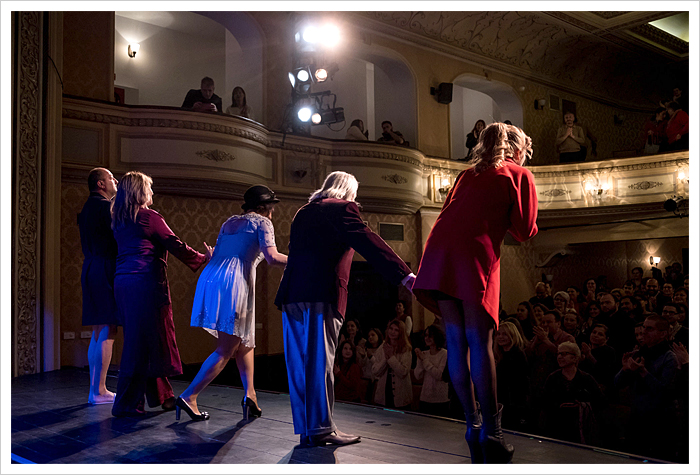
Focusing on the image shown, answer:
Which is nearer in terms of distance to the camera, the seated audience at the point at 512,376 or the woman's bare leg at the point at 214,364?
the woman's bare leg at the point at 214,364

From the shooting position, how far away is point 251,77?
9.83 m

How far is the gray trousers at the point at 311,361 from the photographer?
2.63 metres

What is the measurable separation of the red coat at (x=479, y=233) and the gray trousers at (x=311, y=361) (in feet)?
1.60

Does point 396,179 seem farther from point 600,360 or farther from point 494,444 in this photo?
point 494,444

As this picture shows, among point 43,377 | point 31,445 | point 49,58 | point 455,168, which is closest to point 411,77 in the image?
point 455,168

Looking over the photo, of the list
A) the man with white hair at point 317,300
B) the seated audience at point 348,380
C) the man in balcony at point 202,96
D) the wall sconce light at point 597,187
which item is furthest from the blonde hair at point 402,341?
the wall sconce light at point 597,187

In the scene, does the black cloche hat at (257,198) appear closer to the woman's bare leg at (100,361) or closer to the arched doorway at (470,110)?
the woman's bare leg at (100,361)

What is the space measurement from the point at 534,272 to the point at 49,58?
1028cm

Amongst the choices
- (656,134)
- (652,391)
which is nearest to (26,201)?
(652,391)

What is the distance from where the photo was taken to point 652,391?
3.73 m

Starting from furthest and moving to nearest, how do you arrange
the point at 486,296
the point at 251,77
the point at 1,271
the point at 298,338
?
the point at 251,77 < the point at 1,271 < the point at 298,338 < the point at 486,296

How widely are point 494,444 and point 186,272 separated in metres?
7.06

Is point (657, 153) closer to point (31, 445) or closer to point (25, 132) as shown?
point (25, 132)

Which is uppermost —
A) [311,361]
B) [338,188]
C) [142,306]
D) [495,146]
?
[495,146]
